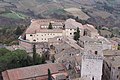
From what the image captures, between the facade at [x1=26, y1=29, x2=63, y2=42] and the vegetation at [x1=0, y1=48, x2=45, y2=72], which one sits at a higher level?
the facade at [x1=26, y1=29, x2=63, y2=42]

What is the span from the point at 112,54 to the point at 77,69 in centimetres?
787

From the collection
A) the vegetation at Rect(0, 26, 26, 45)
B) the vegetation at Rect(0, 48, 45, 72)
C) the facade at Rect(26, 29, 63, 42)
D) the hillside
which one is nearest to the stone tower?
the vegetation at Rect(0, 48, 45, 72)

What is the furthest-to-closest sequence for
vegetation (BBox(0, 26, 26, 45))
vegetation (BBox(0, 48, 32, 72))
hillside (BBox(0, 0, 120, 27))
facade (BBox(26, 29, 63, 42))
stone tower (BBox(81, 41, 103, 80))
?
1. hillside (BBox(0, 0, 120, 27))
2. vegetation (BBox(0, 26, 26, 45))
3. facade (BBox(26, 29, 63, 42))
4. vegetation (BBox(0, 48, 32, 72))
5. stone tower (BBox(81, 41, 103, 80))

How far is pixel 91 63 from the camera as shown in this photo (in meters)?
31.4

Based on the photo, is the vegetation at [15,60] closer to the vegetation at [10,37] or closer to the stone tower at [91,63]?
the stone tower at [91,63]

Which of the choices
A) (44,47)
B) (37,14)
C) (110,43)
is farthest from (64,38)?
(37,14)

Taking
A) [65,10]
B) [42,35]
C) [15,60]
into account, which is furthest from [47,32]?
[65,10]

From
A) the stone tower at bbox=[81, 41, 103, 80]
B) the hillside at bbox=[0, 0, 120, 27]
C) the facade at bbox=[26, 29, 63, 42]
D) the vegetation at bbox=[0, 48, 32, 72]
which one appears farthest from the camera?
the hillside at bbox=[0, 0, 120, 27]

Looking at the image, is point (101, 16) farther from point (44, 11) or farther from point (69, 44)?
point (69, 44)

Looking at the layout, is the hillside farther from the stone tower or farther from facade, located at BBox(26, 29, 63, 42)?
the stone tower

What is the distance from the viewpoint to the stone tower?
31375 mm

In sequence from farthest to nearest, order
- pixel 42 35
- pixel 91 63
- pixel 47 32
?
pixel 42 35 < pixel 47 32 < pixel 91 63

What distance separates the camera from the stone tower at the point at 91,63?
31.4m

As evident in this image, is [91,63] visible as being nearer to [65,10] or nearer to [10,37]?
[10,37]
